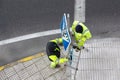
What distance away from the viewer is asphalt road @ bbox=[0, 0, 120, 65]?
1337 cm

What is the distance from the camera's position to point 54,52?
12.0 meters

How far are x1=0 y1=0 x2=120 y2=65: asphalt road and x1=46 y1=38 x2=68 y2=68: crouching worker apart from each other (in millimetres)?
1185

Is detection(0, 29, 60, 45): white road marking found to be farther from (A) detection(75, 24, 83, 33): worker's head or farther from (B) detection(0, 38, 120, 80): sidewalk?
(A) detection(75, 24, 83, 33): worker's head

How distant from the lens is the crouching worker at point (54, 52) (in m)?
11.9

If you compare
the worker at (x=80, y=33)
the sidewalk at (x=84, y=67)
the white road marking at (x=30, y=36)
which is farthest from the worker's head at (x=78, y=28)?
the white road marking at (x=30, y=36)

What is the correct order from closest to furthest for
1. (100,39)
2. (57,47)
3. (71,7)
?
(57,47) < (100,39) < (71,7)

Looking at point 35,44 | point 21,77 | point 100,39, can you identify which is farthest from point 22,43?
point 100,39

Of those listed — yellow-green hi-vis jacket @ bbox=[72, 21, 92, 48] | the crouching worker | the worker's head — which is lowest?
the crouching worker

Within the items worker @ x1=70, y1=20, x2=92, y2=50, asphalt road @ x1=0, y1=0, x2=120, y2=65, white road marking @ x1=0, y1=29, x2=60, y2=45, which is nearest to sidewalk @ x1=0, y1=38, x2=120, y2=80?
asphalt road @ x1=0, y1=0, x2=120, y2=65

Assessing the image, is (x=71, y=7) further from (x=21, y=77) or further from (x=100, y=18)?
(x=21, y=77)

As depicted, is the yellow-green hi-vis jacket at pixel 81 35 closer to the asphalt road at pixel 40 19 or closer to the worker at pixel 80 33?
the worker at pixel 80 33

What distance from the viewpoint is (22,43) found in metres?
13.5

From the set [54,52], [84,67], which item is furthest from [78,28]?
[84,67]

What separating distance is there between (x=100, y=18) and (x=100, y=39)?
1.08 m
